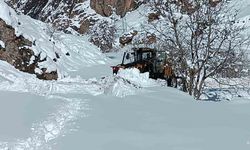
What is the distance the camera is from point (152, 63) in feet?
66.2

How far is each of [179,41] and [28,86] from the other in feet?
26.1

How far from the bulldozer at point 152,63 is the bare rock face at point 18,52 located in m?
3.53

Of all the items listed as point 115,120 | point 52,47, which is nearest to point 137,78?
point 115,120

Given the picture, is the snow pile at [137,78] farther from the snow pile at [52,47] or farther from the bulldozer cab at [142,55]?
the snow pile at [52,47]

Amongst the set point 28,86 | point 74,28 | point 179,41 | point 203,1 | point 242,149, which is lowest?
Result: point 242,149

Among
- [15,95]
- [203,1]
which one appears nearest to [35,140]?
[15,95]

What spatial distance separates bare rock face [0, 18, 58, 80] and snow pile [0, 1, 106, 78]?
245 millimetres

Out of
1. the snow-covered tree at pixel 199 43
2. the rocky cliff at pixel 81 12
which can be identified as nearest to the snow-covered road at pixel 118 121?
the snow-covered tree at pixel 199 43

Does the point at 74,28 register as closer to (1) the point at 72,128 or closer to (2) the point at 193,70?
(2) the point at 193,70

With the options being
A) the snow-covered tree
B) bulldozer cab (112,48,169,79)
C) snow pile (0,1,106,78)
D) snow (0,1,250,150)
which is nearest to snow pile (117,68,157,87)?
snow (0,1,250,150)

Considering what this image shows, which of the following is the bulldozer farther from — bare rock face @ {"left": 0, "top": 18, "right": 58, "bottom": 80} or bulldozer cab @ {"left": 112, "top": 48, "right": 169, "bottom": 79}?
bare rock face @ {"left": 0, "top": 18, "right": 58, "bottom": 80}

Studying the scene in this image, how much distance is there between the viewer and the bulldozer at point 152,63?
1919 centimetres

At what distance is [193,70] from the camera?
1781 centimetres

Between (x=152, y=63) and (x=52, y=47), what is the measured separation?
12733mm
